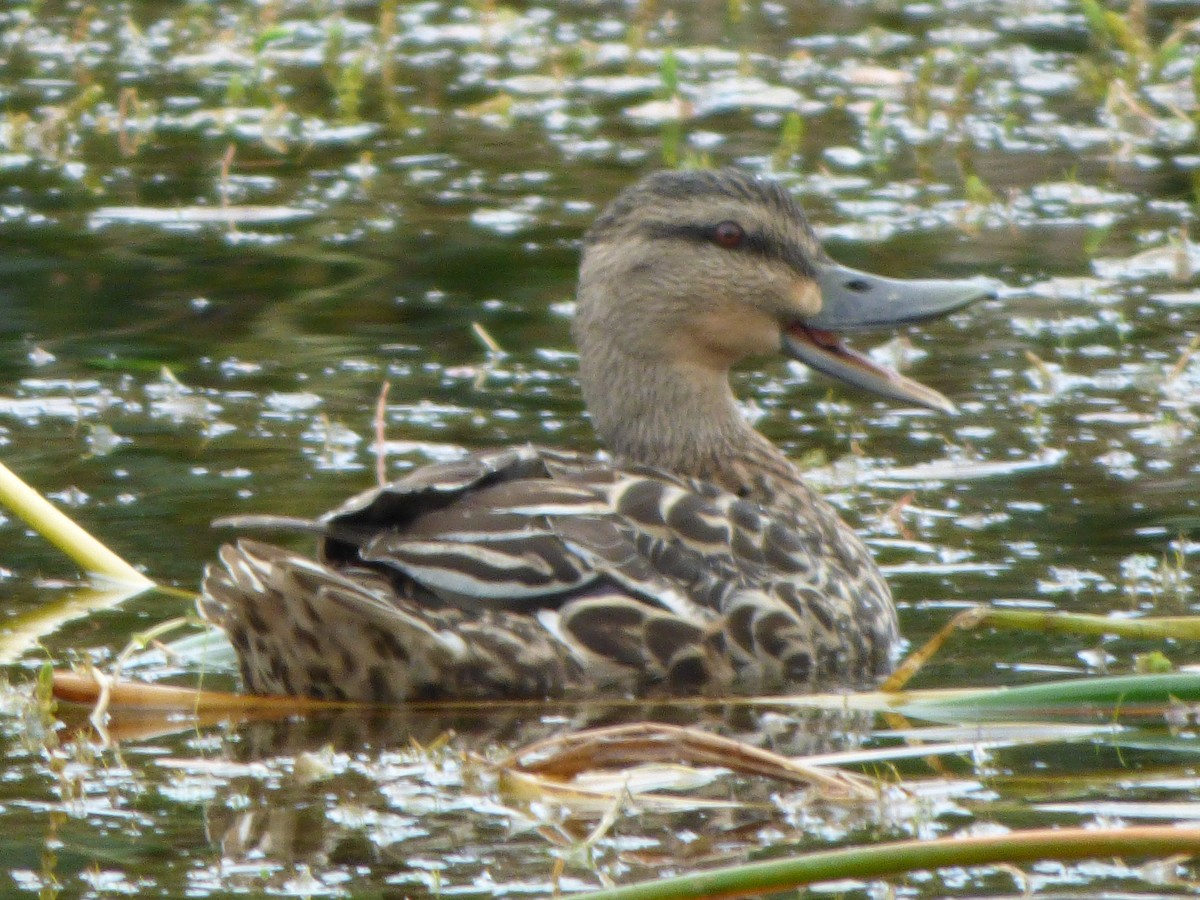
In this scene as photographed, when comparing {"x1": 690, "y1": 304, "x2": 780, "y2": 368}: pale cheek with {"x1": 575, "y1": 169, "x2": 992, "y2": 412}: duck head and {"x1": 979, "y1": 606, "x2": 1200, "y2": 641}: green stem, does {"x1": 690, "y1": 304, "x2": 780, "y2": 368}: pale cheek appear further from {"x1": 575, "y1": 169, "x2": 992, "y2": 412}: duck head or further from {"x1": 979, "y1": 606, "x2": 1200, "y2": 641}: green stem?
{"x1": 979, "y1": 606, "x2": 1200, "y2": 641}: green stem

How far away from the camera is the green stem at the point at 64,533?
21.7 feet

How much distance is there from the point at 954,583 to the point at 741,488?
703 mm

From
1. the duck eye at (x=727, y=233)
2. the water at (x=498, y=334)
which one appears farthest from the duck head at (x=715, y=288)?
the water at (x=498, y=334)

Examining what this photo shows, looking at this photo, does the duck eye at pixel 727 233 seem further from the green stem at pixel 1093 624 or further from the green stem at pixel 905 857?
the green stem at pixel 905 857

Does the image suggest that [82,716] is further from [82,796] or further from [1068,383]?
[1068,383]

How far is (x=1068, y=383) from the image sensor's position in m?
8.83

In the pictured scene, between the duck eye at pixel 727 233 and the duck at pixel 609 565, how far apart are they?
0.06m

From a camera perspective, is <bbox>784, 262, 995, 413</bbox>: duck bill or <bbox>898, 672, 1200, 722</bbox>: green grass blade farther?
<bbox>784, 262, 995, 413</bbox>: duck bill

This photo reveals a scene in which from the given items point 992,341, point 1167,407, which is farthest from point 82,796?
point 992,341

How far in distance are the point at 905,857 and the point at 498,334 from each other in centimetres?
609

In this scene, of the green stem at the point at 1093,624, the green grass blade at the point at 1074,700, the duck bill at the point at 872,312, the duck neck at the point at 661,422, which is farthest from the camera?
the duck bill at the point at 872,312

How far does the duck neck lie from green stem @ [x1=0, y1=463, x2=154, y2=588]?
1432mm

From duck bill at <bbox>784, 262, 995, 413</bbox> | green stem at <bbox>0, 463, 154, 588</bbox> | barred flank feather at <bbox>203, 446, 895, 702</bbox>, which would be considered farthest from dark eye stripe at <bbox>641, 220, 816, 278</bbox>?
green stem at <bbox>0, 463, 154, 588</bbox>

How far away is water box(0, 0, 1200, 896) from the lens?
16.6 ft
